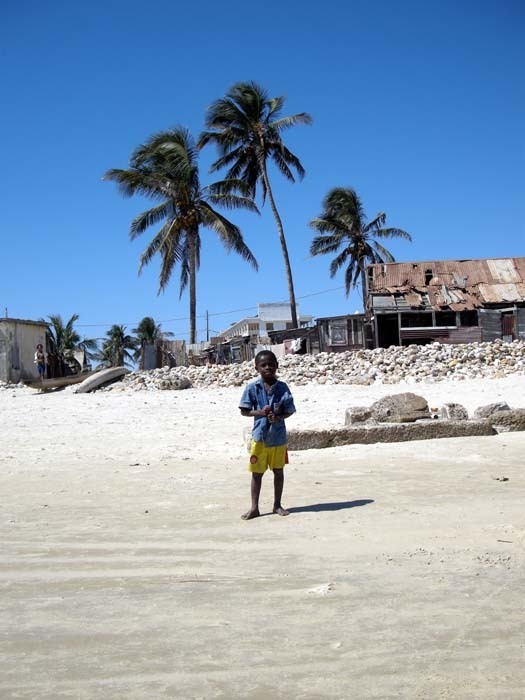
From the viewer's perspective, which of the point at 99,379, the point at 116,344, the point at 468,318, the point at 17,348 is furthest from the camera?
the point at 116,344

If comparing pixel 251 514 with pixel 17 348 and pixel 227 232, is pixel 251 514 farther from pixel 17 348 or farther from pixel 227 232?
pixel 227 232

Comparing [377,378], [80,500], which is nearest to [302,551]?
[80,500]

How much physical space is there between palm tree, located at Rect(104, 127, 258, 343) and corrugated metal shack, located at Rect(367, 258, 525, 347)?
23.8 feet

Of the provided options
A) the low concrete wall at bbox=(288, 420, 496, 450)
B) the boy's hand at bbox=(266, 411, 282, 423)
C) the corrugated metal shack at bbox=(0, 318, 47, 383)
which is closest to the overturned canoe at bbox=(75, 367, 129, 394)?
the corrugated metal shack at bbox=(0, 318, 47, 383)

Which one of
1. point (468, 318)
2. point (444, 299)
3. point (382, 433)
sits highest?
point (444, 299)

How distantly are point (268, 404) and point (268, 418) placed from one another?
0.13 m

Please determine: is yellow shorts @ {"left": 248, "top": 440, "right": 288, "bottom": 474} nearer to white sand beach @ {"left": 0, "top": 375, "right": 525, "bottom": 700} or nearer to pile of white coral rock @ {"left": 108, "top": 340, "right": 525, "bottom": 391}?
white sand beach @ {"left": 0, "top": 375, "right": 525, "bottom": 700}

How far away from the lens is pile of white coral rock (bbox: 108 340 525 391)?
60.7 feet

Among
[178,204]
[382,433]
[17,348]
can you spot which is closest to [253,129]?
[178,204]

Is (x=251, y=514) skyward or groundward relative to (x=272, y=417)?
groundward

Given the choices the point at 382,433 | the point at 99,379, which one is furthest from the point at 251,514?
the point at 99,379

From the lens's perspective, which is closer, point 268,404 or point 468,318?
point 268,404

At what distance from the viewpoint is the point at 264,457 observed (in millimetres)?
5746

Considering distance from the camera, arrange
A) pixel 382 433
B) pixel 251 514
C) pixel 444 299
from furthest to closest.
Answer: pixel 444 299 → pixel 382 433 → pixel 251 514
